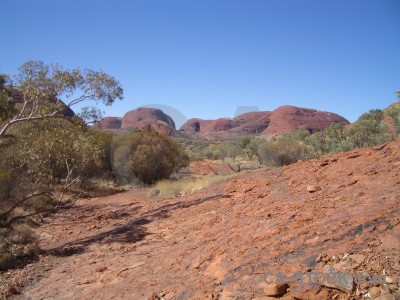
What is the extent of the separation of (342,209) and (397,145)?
120 inches

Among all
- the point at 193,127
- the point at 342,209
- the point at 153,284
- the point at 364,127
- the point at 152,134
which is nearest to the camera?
the point at 342,209

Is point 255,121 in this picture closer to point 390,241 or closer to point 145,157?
point 145,157

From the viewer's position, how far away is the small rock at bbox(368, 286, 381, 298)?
10.0ft

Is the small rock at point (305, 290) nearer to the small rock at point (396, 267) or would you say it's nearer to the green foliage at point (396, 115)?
the small rock at point (396, 267)

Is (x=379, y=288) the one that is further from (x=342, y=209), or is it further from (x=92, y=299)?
(x=92, y=299)

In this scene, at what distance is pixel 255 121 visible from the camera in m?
112

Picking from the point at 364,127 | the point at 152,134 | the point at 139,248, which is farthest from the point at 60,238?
the point at 364,127

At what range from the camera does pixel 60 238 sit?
10484mm

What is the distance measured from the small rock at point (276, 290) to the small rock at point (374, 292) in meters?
0.86

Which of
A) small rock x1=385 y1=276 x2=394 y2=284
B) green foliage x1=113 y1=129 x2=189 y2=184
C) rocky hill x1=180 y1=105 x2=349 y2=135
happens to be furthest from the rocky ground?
rocky hill x1=180 y1=105 x2=349 y2=135

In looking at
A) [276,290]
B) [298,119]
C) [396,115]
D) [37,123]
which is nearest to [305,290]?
[276,290]

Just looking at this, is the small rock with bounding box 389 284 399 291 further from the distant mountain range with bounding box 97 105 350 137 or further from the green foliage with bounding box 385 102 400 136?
the distant mountain range with bounding box 97 105 350 137

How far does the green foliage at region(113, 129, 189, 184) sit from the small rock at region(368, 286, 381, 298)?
1834 cm

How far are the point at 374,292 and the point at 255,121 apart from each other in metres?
110
